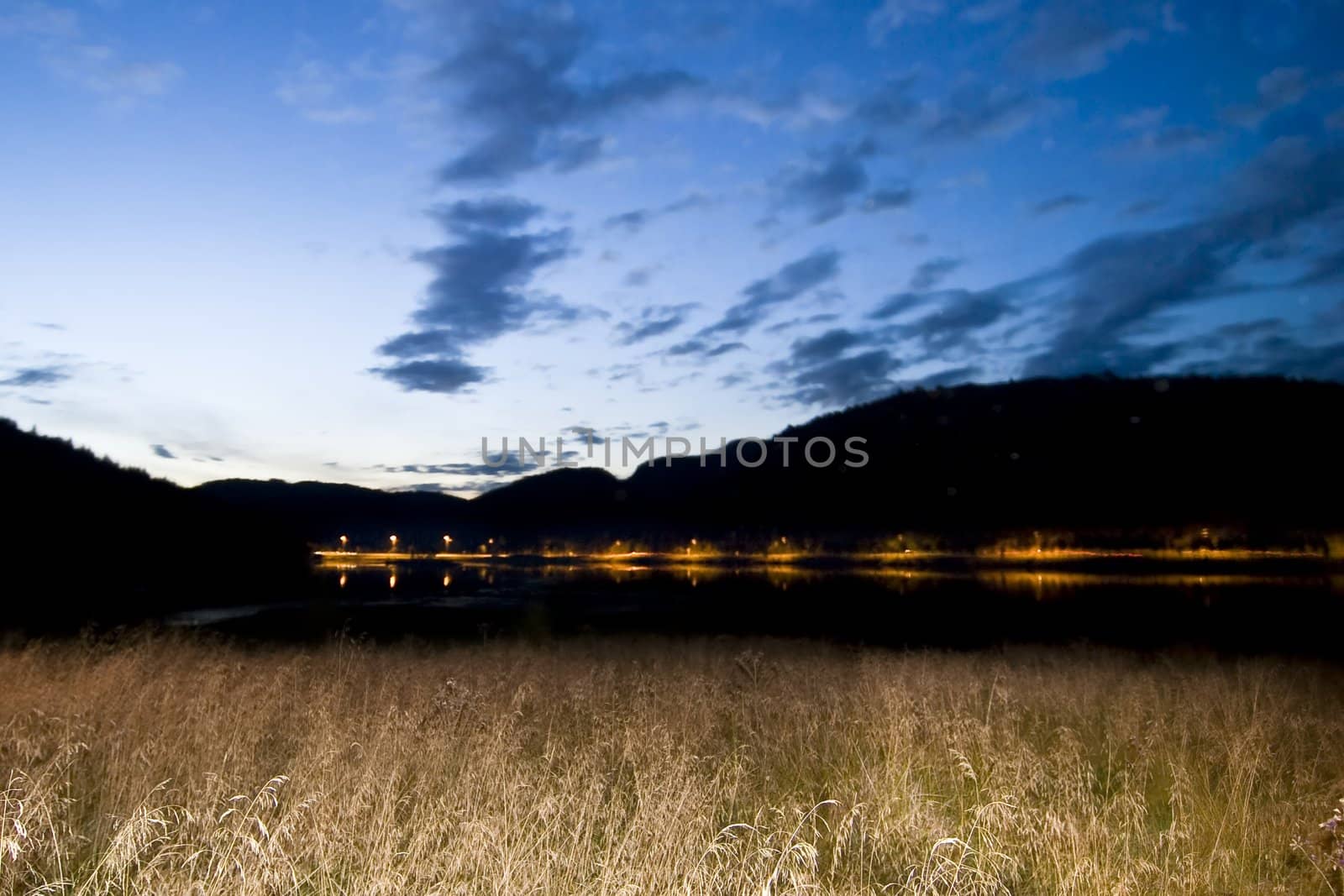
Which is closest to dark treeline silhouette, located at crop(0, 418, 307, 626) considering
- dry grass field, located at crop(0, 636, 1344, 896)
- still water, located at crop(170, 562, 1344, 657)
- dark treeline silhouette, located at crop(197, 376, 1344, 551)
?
still water, located at crop(170, 562, 1344, 657)

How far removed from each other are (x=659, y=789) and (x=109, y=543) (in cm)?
10242

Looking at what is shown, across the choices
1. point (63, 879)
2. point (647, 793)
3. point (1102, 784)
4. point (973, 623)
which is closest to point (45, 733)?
point (63, 879)

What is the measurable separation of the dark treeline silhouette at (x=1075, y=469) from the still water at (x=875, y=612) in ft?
126

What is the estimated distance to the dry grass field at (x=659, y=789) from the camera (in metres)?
4.34

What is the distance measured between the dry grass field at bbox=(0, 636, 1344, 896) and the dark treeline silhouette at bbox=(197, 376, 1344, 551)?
375ft

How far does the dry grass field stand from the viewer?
434 centimetres

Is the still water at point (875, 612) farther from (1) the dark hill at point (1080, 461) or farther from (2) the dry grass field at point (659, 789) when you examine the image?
(1) the dark hill at point (1080, 461)

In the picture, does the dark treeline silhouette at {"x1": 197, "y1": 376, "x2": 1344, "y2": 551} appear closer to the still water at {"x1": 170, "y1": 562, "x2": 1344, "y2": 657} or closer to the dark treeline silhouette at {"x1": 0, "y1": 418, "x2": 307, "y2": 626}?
the still water at {"x1": 170, "y1": 562, "x2": 1344, "y2": 657}

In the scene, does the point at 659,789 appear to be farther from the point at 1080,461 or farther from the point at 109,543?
the point at 1080,461

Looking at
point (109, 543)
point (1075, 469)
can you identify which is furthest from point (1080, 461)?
point (109, 543)

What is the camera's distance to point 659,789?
5355 millimetres

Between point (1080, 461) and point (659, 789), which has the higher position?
point (1080, 461)

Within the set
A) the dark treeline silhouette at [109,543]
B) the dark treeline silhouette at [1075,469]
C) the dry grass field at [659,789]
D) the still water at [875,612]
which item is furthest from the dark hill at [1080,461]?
the dry grass field at [659,789]

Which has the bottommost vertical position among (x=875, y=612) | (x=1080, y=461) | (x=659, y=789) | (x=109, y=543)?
(x=875, y=612)
